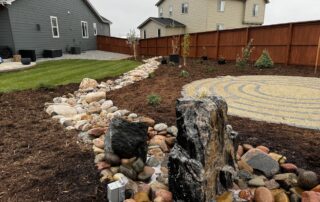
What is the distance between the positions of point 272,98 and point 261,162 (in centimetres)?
373

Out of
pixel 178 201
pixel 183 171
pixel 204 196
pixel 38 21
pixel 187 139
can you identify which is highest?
pixel 38 21

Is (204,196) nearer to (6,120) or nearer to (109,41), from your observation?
(6,120)

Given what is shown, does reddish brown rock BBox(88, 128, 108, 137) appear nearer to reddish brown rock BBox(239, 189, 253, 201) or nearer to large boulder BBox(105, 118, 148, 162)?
large boulder BBox(105, 118, 148, 162)

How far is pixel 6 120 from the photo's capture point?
435 cm

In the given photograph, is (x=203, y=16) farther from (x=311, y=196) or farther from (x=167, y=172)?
(x=311, y=196)

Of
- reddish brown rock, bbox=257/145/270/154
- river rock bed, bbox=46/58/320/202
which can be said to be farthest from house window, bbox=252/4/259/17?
reddish brown rock, bbox=257/145/270/154

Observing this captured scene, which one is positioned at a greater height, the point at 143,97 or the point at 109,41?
the point at 109,41

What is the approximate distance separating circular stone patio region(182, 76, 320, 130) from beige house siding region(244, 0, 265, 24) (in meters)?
21.0

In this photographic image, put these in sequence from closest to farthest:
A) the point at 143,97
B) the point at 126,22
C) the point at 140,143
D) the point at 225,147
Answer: the point at 225,147 → the point at 140,143 → the point at 143,97 → the point at 126,22

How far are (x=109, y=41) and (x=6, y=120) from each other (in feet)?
72.4

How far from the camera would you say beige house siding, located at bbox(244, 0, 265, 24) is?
88.2 ft

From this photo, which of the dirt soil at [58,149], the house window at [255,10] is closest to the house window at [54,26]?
the dirt soil at [58,149]

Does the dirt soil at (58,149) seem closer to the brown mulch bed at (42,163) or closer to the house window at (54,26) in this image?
the brown mulch bed at (42,163)

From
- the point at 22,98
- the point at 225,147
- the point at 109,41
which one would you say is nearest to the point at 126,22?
the point at 109,41
